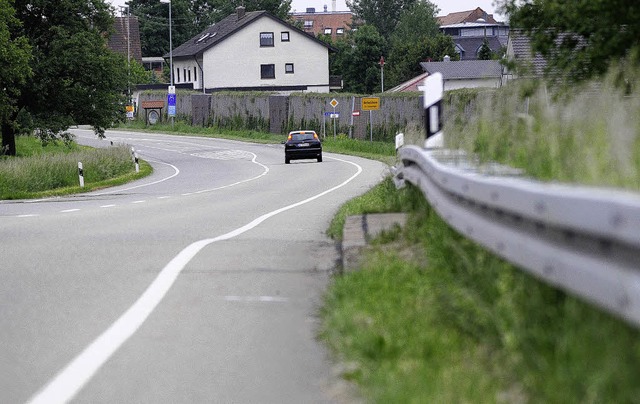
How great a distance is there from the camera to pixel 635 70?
27.6 feet

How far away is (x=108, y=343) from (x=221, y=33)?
3855 inches

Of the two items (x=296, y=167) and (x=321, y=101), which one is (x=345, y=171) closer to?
(x=296, y=167)

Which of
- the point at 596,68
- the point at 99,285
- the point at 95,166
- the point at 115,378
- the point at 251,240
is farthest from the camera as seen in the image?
the point at 95,166

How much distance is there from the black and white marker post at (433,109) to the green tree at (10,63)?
31.2 meters

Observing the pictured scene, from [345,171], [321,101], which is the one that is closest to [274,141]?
[321,101]

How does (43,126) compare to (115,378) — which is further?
(43,126)

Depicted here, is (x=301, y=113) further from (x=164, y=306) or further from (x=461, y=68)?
(x=164, y=306)

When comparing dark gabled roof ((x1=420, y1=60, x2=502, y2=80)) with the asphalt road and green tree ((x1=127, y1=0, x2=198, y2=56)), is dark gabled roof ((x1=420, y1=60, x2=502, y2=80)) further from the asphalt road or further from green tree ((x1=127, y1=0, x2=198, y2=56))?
the asphalt road

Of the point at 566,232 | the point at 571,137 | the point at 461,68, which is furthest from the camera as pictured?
the point at 461,68

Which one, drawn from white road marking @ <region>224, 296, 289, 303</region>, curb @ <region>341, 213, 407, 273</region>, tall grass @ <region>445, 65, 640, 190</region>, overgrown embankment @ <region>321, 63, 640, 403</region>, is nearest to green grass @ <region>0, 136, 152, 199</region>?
curb @ <region>341, 213, 407, 273</region>

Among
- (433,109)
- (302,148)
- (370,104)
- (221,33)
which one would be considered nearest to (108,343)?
(433,109)

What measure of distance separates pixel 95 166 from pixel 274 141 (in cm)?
3090

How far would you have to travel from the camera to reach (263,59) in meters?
101

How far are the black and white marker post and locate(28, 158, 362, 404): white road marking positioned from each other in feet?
9.11
